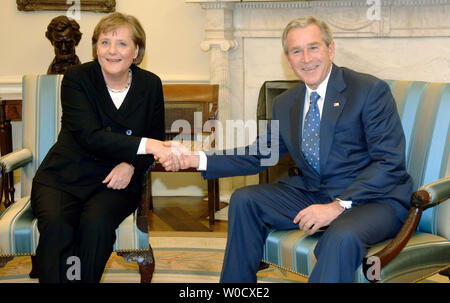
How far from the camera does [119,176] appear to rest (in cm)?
284

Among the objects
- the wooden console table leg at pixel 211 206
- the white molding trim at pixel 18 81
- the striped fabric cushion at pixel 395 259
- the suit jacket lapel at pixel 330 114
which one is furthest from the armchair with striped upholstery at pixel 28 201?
the white molding trim at pixel 18 81

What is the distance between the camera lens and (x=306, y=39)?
2600 millimetres

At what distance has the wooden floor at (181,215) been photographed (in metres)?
4.44

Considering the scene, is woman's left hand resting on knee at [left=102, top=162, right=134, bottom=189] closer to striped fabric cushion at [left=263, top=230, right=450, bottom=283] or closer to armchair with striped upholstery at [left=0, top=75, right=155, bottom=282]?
armchair with striped upholstery at [left=0, top=75, right=155, bottom=282]

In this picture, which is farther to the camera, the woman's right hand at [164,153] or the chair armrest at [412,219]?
the woman's right hand at [164,153]

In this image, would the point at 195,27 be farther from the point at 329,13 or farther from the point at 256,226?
the point at 256,226

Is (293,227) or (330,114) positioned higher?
(330,114)

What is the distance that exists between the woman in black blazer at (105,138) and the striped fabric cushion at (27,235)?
71 millimetres

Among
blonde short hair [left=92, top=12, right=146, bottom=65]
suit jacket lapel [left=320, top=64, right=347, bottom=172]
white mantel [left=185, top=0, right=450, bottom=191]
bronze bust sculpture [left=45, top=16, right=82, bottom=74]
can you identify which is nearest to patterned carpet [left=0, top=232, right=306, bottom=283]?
suit jacket lapel [left=320, top=64, right=347, bottom=172]

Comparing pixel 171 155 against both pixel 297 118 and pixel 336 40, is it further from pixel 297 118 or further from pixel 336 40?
pixel 336 40

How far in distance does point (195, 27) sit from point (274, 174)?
1430 millimetres

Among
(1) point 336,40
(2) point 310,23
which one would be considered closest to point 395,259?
(2) point 310,23

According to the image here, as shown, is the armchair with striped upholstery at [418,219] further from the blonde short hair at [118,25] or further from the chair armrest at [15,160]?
the chair armrest at [15,160]

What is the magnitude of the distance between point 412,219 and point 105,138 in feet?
4.59
